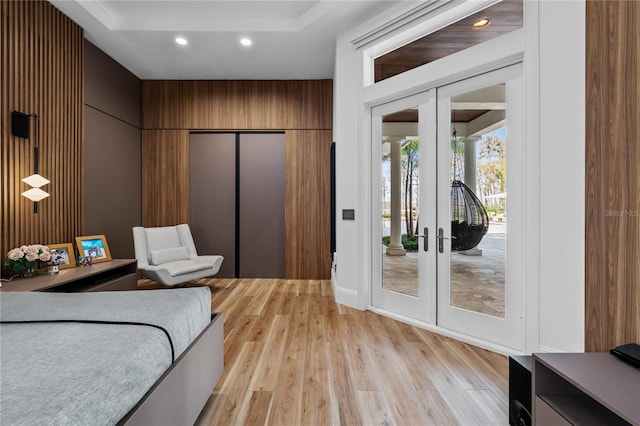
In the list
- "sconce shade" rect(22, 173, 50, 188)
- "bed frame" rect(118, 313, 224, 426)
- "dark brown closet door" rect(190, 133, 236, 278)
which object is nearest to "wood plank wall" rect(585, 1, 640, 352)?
"bed frame" rect(118, 313, 224, 426)

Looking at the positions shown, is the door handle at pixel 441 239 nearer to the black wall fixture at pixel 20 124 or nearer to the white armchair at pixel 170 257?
the white armchair at pixel 170 257

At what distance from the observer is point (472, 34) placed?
250cm

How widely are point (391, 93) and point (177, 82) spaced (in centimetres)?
357

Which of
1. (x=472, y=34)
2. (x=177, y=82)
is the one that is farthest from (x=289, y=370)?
(x=177, y=82)

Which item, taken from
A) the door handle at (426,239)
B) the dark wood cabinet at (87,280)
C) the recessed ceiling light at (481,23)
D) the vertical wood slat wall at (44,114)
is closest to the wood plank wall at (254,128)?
the vertical wood slat wall at (44,114)

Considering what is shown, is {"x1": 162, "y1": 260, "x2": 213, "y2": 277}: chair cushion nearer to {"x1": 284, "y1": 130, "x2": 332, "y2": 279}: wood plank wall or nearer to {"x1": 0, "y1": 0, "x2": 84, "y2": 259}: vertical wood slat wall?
{"x1": 0, "y1": 0, "x2": 84, "y2": 259}: vertical wood slat wall

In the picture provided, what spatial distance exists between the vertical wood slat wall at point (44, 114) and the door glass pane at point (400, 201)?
137 inches

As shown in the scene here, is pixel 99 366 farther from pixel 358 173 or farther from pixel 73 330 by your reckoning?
pixel 358 173

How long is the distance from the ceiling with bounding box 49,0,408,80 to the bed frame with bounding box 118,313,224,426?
10.5 ft

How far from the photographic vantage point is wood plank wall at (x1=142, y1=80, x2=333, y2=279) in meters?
4.62

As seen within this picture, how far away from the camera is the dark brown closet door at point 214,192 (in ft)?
15.5

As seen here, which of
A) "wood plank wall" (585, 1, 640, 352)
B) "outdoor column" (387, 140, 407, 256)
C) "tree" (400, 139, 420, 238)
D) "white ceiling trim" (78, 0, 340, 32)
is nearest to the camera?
"wood plank wall" (585, 1, 640, 352)

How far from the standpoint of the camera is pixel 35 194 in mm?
2682

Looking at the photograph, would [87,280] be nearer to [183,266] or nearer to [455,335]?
[183,266]
